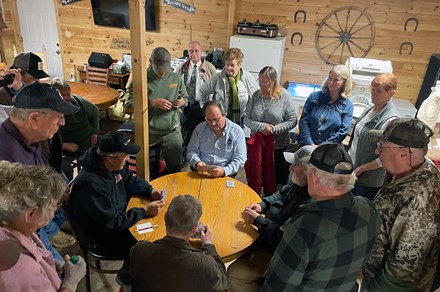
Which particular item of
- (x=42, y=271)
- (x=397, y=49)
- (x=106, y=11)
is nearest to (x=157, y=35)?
(x=106, y=11)

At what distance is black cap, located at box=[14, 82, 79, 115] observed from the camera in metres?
1.90

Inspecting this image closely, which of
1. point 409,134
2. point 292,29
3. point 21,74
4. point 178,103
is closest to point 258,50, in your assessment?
point 292,29

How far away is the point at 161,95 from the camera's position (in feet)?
10.6

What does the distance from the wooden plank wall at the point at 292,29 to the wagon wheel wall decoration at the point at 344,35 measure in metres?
0.07

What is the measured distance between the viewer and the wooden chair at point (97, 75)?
19.4ft

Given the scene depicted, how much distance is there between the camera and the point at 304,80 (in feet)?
17.9

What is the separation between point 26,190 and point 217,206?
128cm

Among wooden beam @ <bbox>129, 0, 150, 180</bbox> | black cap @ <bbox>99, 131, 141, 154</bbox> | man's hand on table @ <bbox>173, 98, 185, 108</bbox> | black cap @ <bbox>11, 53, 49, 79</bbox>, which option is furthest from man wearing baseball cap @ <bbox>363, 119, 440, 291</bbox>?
black cap @ <bbox>11, 53, 49, 79</bbox>

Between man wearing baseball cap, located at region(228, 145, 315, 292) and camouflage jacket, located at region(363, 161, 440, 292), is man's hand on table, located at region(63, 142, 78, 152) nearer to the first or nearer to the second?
man wearing baseball cap, located at region(228, 145, 315, 292)

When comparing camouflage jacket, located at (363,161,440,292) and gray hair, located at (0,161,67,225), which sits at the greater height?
gray hair, located at (0,161,67,225)

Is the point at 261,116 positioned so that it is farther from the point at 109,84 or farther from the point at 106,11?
the point at 106,11

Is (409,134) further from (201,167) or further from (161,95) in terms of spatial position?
(161,95)

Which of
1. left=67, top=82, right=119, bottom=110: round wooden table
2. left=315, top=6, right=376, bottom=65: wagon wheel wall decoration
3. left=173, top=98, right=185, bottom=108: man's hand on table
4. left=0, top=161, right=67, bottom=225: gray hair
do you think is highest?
left=315, top=6, right=376, bottom=65: wagon wheel wall decoration

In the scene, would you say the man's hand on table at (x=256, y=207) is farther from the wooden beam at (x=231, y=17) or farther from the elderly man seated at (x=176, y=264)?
the wooden beam at (x=231, y=17)
